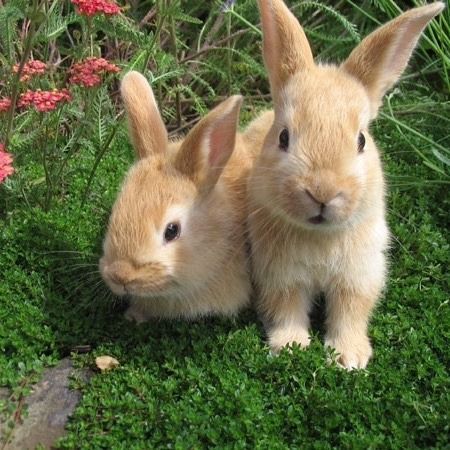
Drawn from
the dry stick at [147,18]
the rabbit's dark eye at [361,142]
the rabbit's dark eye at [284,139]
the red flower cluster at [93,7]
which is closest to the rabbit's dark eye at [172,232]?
the rabbit's dark eye at [284,139]

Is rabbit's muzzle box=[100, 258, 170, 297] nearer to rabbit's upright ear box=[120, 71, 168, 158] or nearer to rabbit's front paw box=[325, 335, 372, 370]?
rabbit's upright ear box=[120, 71, 168, 158]

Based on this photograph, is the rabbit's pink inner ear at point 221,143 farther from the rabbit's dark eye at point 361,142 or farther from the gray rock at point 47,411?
the gray rock at point 47,411

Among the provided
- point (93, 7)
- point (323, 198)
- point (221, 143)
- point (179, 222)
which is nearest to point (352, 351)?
point (323, 198)

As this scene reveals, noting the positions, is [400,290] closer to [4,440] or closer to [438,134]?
[438,134]

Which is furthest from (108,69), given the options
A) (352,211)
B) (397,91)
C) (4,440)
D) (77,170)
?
(397,91)

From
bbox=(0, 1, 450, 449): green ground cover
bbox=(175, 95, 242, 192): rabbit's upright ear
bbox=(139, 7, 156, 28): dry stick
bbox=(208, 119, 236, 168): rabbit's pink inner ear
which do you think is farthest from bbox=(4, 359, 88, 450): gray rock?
bbox=(139, 7, 156, 28): dry stick

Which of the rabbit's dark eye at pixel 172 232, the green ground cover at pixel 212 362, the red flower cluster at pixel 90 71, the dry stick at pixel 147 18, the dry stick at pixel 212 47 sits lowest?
the green ground cover at pixel 212 362

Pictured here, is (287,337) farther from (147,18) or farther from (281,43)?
(147,18)
